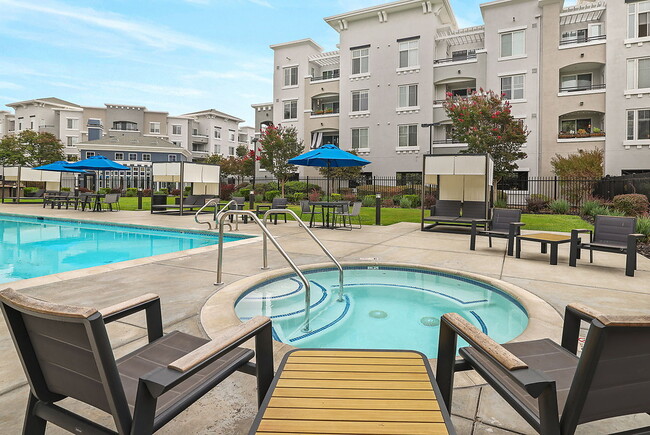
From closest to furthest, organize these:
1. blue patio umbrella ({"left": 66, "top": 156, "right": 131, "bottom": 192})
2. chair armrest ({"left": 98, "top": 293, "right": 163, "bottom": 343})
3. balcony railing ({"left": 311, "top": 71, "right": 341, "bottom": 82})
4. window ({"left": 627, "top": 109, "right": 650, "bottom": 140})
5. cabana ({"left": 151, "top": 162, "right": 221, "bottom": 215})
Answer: chair armrest ({"left": 98, "top": 293, "right": 163, "bottom": 343}) → cabana ({"left": 151, "top": 162, "right": 221, "bottom": 215}) → blue patio umbrella ({"left": 66, "top": 156, "right": 131, "bottom": 192}) → window ({"left": 627, "top": 109, "right": 650, "bottom": 140}) → balcony railing ({"left": 311, "top": 71, "right": 341, "bottom": 82})

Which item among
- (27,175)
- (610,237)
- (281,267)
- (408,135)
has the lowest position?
(281,267)

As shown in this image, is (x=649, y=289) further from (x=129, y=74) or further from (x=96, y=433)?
(x=129, y=74)

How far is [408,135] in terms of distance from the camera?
30812mm

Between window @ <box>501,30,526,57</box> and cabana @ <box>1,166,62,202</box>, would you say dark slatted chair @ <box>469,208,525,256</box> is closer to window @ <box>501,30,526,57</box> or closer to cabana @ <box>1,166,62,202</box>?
window @ <box>501,30,526,57</box>

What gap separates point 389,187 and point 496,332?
2416cm

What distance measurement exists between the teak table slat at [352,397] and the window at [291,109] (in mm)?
35643

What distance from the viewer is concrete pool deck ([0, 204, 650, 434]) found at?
2.39 metres

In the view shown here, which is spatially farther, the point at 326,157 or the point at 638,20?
the point at 638,20

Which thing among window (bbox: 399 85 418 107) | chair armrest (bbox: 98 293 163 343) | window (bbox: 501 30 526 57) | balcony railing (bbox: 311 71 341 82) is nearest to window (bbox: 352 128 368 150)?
window (bbox: 399 85 418 107)

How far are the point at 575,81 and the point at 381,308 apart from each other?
99.0 feet

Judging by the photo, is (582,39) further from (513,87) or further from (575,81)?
(513,87)

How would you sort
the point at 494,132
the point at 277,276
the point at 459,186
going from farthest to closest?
the point at 494,132
the point at 459,186
the point at 277,276

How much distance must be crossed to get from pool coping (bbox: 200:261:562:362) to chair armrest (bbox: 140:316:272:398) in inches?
52.1

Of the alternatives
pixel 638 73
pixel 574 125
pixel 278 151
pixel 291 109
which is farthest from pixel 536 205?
pixel 291 109
